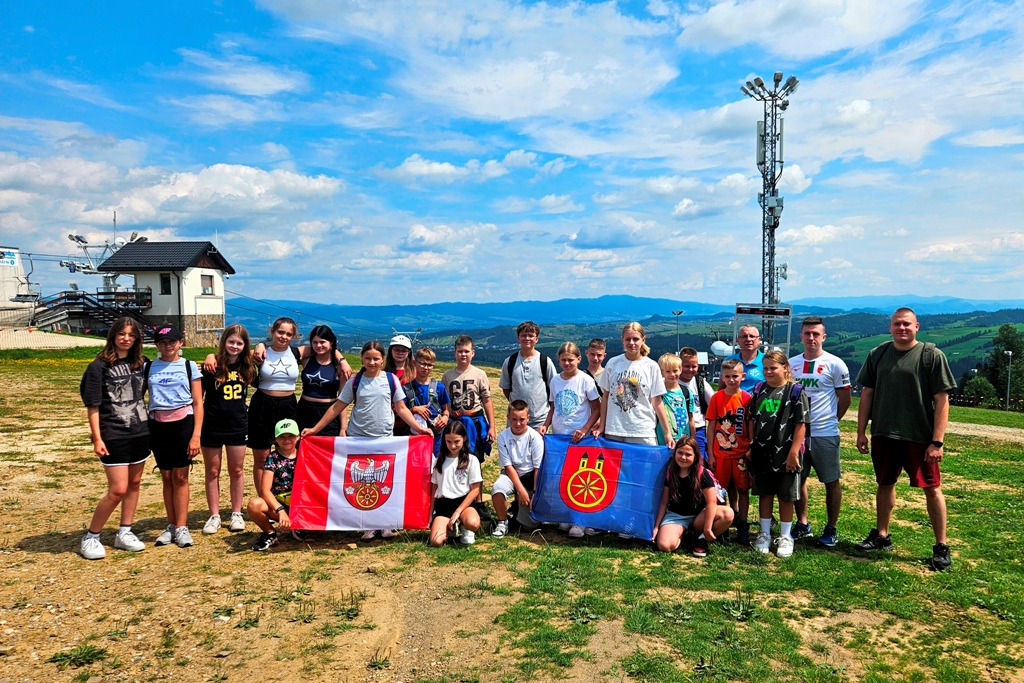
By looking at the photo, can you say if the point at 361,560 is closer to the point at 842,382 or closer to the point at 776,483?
the point at 776,483

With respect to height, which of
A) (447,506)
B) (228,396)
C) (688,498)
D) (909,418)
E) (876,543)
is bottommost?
(876,543)

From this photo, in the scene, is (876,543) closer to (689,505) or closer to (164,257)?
(689,505)

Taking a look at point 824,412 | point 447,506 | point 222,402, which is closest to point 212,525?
point 222,402

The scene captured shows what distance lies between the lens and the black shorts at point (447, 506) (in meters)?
7.18

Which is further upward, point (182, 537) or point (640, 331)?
point (640, 331)

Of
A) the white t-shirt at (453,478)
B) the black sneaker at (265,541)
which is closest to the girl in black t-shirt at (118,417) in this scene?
the black sneaker at (265,541)

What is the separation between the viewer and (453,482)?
716 cm

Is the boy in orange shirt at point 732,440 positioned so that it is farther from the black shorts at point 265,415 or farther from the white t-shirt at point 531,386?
the black shorts at point 265,415

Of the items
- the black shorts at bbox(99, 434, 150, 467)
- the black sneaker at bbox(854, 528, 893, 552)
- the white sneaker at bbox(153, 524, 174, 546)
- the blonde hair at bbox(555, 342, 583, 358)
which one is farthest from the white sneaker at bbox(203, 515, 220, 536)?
the black sneaker at bbox(854, 528, 893, 552)

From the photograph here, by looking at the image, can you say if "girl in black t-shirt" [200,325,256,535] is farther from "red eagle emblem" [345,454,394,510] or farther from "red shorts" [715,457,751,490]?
"red shorts" [715,457,751,490]

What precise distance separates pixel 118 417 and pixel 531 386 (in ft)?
14.7

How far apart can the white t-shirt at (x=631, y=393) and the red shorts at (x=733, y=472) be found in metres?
0.84

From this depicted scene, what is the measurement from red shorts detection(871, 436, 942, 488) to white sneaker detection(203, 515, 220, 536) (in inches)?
290

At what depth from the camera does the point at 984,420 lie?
84.9 ft
